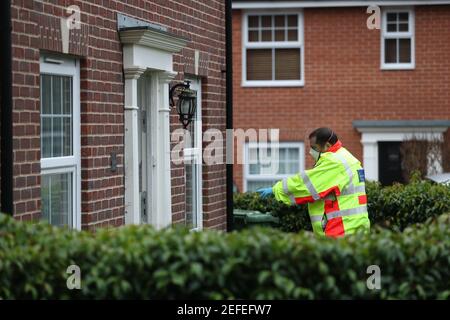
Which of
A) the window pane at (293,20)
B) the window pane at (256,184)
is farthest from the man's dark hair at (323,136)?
the window pane at (293,20)

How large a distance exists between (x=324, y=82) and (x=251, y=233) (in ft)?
57.9

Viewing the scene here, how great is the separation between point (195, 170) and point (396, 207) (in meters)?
2.25

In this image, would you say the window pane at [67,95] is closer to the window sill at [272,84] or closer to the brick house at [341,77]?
the brick house at [341,77]

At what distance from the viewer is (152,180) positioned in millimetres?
10281

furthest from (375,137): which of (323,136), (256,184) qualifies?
(323,136)

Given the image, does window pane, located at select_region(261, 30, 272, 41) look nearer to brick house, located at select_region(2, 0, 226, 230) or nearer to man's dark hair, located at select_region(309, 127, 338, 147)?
brick house, located at select_region(2, 0, 226, 230)

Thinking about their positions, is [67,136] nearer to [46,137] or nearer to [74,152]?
[74,152]

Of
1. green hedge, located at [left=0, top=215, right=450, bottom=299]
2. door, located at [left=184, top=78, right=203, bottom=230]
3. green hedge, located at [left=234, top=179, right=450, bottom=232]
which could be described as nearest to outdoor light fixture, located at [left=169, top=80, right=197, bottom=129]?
door, located at [left=184, top=78, right=203, bottom=230]

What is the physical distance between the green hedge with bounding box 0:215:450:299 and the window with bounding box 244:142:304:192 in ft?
55.9

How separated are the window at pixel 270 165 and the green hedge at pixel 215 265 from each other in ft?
55.9

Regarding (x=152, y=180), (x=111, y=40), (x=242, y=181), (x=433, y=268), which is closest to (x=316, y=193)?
(x=152, y=180)

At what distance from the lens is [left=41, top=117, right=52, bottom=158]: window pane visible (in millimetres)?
7941

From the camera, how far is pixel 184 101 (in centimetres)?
1080
